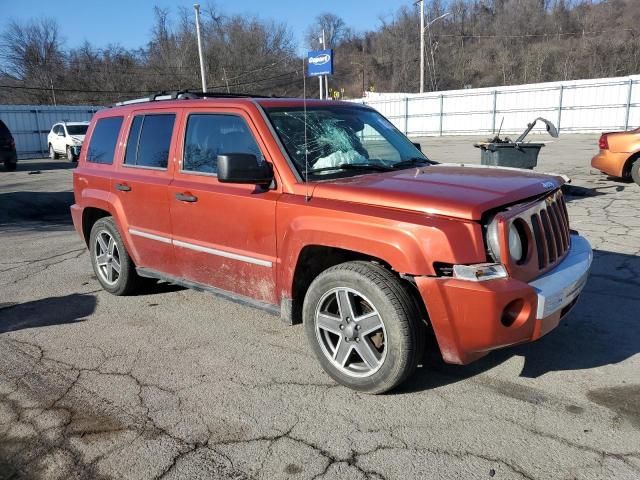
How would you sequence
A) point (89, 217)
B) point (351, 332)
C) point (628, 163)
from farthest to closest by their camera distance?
point (628, 163) < point (89, 217) < point (351, 332)

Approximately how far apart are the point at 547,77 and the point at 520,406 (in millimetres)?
71074

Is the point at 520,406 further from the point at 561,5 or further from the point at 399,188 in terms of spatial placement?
the point at 561,5

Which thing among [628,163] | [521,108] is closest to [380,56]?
[521,108]

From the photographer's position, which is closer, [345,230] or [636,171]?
[345,230]

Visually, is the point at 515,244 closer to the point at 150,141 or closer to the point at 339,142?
the point at 339,142

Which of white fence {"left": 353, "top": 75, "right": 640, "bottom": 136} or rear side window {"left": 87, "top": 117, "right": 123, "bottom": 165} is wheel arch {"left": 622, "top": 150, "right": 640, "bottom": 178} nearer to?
rear side window {"left": 87, "top": 117, "right": 123, "bottom": 165}

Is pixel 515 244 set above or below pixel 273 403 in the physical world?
above

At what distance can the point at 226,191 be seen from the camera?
3914 mm

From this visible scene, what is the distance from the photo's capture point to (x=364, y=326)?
10.7 ft

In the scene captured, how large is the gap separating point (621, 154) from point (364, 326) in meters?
9.82

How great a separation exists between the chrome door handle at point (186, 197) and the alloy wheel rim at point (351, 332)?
142 centimetres

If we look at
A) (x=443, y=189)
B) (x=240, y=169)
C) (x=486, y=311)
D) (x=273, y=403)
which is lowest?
(x=273, y=403)

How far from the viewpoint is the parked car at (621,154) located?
10.6 meters

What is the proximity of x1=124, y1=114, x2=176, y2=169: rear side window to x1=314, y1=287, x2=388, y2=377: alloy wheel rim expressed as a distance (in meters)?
2.05
